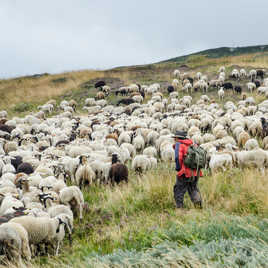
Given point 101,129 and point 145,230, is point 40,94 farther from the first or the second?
point 145,230

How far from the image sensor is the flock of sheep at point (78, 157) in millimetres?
6371

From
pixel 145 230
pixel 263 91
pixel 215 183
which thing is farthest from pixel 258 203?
pixel 263 91

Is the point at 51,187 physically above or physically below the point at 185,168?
below

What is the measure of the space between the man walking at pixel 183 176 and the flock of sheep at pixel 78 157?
243 cm

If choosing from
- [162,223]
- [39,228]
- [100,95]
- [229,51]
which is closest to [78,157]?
[39,228]

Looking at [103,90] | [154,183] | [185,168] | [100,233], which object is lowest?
[100,233]

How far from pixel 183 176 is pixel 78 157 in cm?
465

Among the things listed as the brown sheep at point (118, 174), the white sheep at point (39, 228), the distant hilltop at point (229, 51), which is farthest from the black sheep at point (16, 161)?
the distant hilltop at point (229, 51)

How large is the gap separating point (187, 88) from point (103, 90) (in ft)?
27.6

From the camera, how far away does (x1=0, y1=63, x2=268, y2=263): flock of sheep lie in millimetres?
6371

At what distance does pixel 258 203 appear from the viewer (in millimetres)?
6883

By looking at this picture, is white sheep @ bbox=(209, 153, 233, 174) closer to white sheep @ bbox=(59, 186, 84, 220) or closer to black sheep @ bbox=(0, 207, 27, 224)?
white sheep @ bbox=(59, 186, 84, 220)

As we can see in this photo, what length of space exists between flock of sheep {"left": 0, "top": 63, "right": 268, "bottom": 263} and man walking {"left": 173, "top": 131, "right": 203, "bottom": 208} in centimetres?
243

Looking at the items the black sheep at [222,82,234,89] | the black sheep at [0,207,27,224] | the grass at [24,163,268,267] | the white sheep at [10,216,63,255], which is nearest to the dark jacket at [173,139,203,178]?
the grass at [24,163,268,267]
